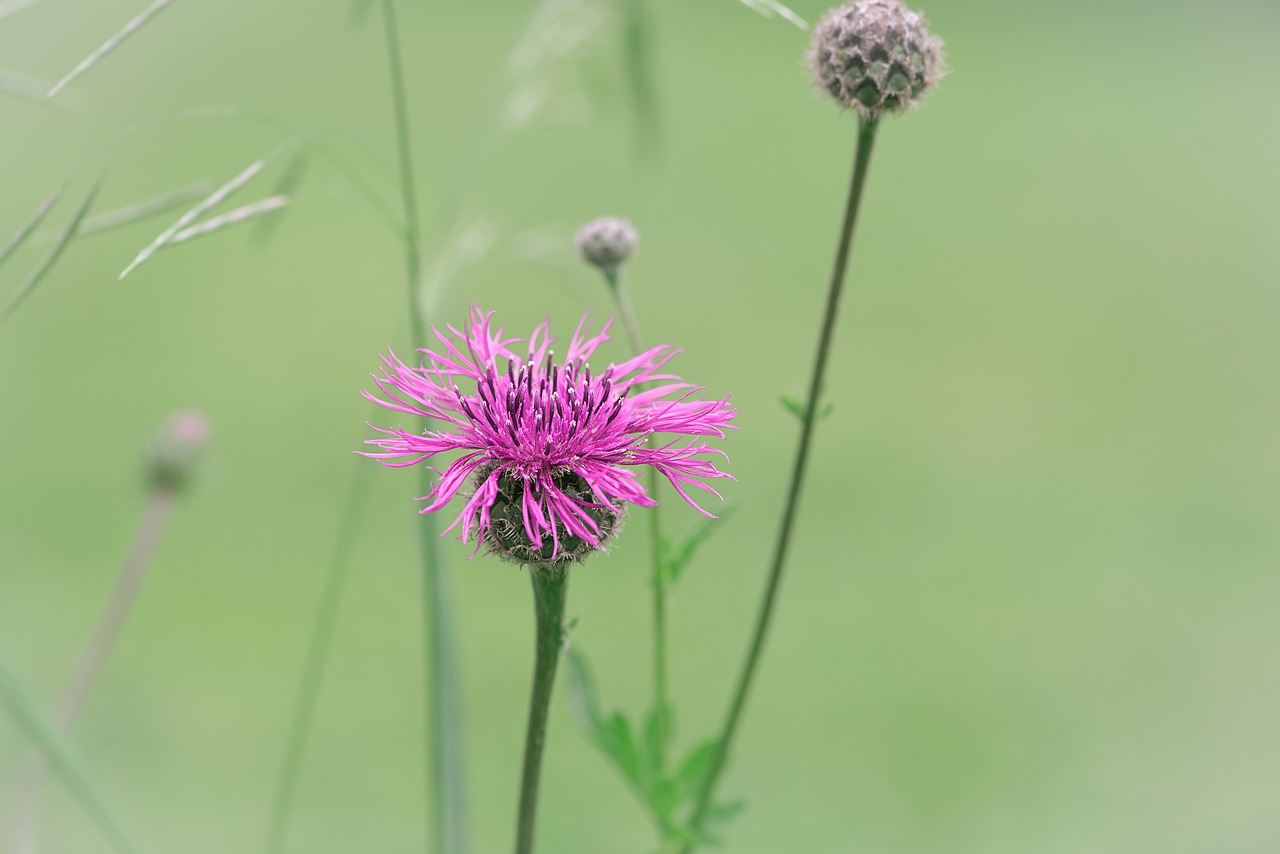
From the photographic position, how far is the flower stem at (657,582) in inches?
18.5

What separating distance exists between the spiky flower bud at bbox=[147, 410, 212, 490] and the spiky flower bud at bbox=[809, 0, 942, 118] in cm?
43

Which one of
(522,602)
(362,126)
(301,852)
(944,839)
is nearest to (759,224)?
(362,126)

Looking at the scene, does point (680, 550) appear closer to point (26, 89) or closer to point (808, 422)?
point (808, 422)

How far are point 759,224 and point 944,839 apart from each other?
1.14 m

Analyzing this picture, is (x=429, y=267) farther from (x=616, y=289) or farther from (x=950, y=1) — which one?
(x=950, y=1)

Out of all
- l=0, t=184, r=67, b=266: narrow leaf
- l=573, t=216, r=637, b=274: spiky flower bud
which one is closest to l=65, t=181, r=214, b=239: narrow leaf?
l=0, t=184, r=67, b=266: narrow leaf

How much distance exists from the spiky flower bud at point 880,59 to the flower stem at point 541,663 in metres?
0.19

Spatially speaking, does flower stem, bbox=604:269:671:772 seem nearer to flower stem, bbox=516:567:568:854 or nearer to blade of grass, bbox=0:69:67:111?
flower stem, bbox=516:567:568:854

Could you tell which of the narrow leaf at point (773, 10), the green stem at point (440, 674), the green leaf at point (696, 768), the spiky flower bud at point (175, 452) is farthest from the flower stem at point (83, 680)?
the narrow leaf at point (773, 10)

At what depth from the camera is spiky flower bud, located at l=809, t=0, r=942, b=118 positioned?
0.41 meters

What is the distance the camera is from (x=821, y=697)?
1225 mm

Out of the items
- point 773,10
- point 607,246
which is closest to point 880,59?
point 773,10

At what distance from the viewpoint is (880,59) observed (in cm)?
42

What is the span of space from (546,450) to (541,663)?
71 millimetres
